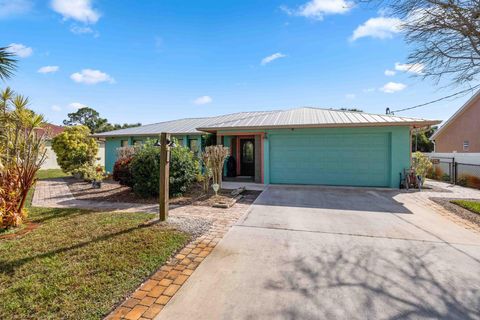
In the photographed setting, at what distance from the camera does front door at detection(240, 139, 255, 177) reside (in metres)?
13.7

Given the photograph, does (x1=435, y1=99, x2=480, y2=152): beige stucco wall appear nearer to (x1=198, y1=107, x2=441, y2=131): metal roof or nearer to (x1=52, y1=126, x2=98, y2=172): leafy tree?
(x1=198, y1=107, x2=441, y2=131): metal roof

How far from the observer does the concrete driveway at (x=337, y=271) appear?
8.33ft

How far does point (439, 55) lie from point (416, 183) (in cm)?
606

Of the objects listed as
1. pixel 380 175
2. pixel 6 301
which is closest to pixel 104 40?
pixel 6 301

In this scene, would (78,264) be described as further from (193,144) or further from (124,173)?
(193,144)

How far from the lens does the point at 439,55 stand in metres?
5.93

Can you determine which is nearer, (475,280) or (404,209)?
(475,280)

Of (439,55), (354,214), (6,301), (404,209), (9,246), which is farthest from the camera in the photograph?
(404,209)

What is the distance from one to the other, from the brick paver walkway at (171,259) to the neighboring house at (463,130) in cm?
1974

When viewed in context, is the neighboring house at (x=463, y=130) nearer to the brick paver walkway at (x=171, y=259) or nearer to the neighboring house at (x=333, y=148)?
the neighboring house at (x=333, y=148)

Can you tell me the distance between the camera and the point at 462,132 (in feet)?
60.7

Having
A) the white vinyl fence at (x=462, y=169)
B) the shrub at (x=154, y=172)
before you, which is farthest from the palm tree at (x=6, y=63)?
the white vinyl fence at (x=462, y=169)

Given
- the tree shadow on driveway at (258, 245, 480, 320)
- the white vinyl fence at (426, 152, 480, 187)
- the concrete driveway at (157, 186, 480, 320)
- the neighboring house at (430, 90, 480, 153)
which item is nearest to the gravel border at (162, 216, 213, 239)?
the concrete driveway at (157, 186, 480, 320)

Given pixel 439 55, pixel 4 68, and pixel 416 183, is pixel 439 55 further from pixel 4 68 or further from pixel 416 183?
pixel 4 68
